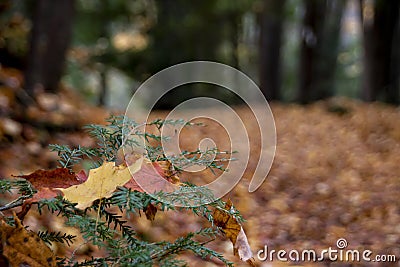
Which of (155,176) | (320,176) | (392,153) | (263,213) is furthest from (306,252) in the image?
(392,153)

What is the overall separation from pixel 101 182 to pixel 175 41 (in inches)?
347

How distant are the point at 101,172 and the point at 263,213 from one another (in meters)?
2.43

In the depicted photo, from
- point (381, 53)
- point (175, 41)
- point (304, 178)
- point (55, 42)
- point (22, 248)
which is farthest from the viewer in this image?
point (175, 41)

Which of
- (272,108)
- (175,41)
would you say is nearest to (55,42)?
A: (272,108)

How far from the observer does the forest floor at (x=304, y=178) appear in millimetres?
3174

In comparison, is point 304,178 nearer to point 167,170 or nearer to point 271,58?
point 167,170

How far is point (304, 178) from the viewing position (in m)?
4.31

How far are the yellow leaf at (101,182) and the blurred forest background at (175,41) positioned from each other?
12.0ft

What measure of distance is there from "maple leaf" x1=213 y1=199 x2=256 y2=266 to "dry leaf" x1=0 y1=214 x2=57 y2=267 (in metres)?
0.45

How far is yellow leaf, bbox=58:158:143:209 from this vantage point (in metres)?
1.35

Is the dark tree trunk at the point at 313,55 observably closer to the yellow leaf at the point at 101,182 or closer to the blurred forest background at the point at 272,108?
→ the blurred forest background at the point at 272,108

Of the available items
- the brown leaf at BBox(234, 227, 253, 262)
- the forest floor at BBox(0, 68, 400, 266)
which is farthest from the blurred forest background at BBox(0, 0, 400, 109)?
the brown leaf at BBox(234, 227, 253, 262)

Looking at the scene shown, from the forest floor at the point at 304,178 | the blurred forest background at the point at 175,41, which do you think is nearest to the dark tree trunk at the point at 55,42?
the blurred forest background at the point at 175,41

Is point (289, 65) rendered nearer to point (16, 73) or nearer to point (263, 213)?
point (16, 73)
